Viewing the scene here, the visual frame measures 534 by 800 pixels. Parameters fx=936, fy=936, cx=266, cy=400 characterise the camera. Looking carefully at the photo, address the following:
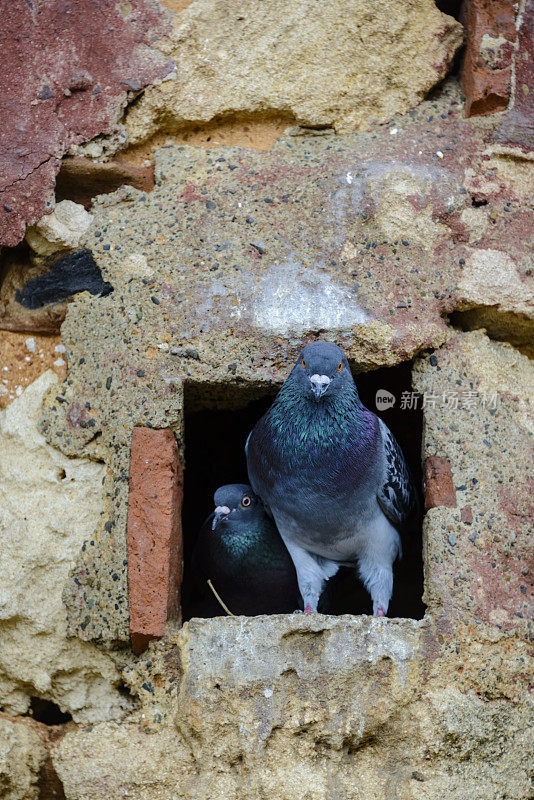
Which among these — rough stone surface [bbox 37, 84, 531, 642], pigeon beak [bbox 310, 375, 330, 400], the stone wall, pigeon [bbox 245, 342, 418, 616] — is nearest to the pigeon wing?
pigeon [bbox 245, 342, 418, 616]

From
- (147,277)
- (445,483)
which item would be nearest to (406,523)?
(445,483)

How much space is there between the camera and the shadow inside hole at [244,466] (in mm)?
4742

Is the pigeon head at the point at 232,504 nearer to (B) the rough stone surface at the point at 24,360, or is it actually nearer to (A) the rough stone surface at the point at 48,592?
(A) the rough stone surface at the point at 48,592

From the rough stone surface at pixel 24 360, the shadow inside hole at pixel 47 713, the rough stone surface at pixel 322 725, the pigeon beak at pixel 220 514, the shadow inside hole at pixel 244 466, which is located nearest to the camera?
the rough stone surface at pixel 322 725

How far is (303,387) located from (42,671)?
158cm

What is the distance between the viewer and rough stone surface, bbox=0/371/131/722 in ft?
12.4

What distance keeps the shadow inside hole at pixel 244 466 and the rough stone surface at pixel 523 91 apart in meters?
1.18

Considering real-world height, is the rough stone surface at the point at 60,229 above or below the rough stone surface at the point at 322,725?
above

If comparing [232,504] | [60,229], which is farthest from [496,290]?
[60,229]

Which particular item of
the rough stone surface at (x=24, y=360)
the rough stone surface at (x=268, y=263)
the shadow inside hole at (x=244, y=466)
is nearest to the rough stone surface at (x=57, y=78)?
the rough stone surface at (x=268, y=263)

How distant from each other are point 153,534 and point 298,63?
234 cm

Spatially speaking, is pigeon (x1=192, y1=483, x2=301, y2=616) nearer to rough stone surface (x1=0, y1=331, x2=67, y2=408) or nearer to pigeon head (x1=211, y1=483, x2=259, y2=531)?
pigeon head (x1=211, y1=483, x2=259, y2=531)

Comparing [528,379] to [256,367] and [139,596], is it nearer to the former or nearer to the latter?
[256,367]

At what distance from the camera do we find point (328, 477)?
3.96 m
